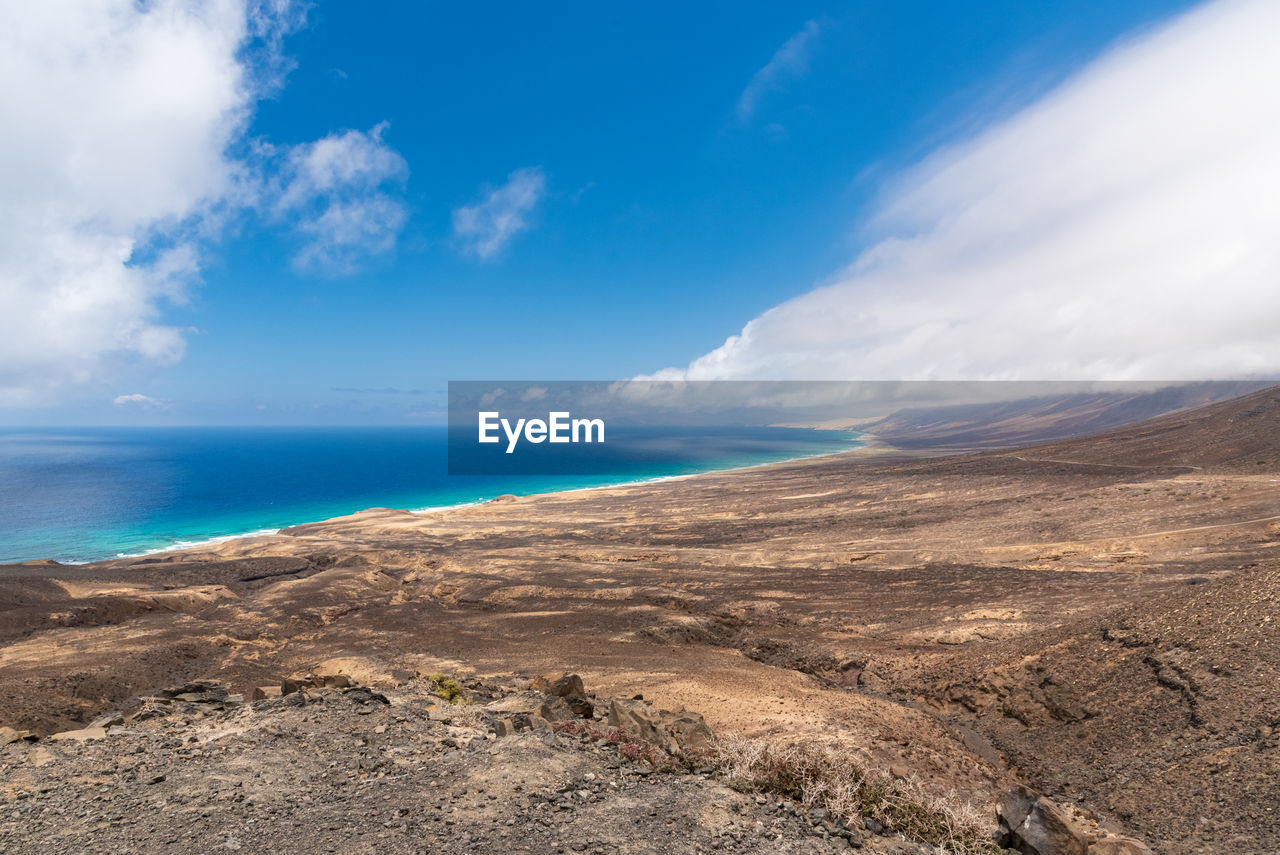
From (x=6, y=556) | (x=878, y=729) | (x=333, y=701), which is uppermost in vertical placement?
(x=333, y=701)

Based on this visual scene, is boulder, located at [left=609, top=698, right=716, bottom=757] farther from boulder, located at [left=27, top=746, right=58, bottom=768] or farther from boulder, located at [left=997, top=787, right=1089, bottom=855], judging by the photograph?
boulder, located at [left=27, top=746, right=58, bottom=768]

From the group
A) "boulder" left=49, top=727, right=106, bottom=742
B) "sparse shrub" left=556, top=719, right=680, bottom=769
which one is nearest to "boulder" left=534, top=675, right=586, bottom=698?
"sparse shrub" left=556, top=719, right=680, bottom=769

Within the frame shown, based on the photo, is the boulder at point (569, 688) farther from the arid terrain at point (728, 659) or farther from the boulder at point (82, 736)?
the boulder at point (82, 736)

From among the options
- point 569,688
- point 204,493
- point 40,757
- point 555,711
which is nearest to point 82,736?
point 40,757

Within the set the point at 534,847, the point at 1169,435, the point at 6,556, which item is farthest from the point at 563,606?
the point at 1169,435

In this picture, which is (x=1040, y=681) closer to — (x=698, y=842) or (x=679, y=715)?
(x=679, y=715)

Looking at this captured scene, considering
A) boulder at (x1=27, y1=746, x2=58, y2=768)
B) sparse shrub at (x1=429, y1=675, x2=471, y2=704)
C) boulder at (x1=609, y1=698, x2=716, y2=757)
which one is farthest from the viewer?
sparse shrub at (x1=429, y1=675, x2=471, y2=704)

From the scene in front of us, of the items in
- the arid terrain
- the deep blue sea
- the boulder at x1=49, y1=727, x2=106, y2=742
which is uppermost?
the boulder at x1=49, y1=727, x2=106, y2=742
